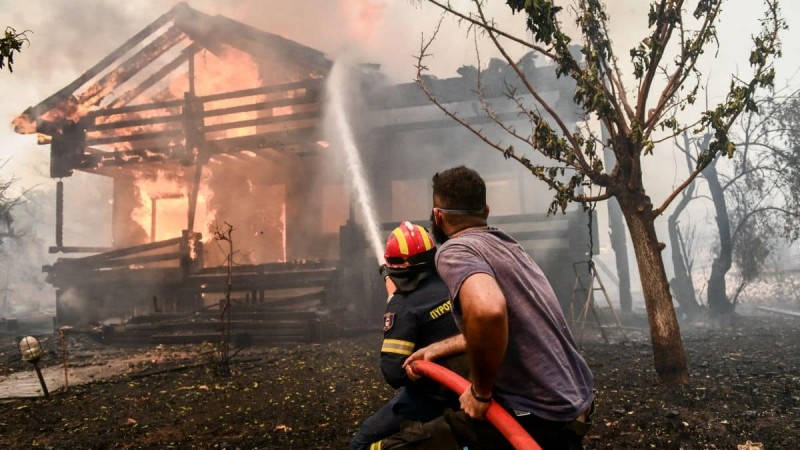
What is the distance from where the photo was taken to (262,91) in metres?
14.4

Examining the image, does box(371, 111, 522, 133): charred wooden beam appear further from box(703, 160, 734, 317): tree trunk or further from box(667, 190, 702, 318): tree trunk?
box(667, 190, 702, 318): tree trunk

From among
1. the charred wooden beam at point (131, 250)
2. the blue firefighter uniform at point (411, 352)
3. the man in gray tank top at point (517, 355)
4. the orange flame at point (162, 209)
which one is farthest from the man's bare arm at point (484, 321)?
the orange flame at point (162, 209)

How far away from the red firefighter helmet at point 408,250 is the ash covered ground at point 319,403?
2628mm

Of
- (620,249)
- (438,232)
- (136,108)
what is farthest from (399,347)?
(136,108)

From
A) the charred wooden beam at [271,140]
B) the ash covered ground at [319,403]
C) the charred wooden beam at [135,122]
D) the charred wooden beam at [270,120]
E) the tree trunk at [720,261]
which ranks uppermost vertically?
the charred wooden beam at [135,122]

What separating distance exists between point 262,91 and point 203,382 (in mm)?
9833

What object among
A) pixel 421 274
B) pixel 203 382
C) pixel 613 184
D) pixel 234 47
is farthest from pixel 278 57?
pixel 421 274

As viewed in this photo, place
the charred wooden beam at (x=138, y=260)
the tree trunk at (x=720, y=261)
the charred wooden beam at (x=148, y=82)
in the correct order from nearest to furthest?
the tree trunk at (x=720, y=261), the charred wooden beam at (x=138, y=260), the charred wooden beam at (x=148, y=82)

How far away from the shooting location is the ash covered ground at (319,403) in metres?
4.59

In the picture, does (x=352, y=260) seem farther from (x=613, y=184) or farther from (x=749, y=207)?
(x=749, y=207)

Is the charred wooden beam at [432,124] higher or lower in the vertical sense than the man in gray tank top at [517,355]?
higher

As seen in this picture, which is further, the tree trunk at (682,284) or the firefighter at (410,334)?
the tree trunk at (682,284)

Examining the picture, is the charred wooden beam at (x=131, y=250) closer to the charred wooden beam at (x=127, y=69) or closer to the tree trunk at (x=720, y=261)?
the charred wooden beam at (x=127, y=69)

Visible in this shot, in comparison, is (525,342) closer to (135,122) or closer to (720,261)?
(720,261)
